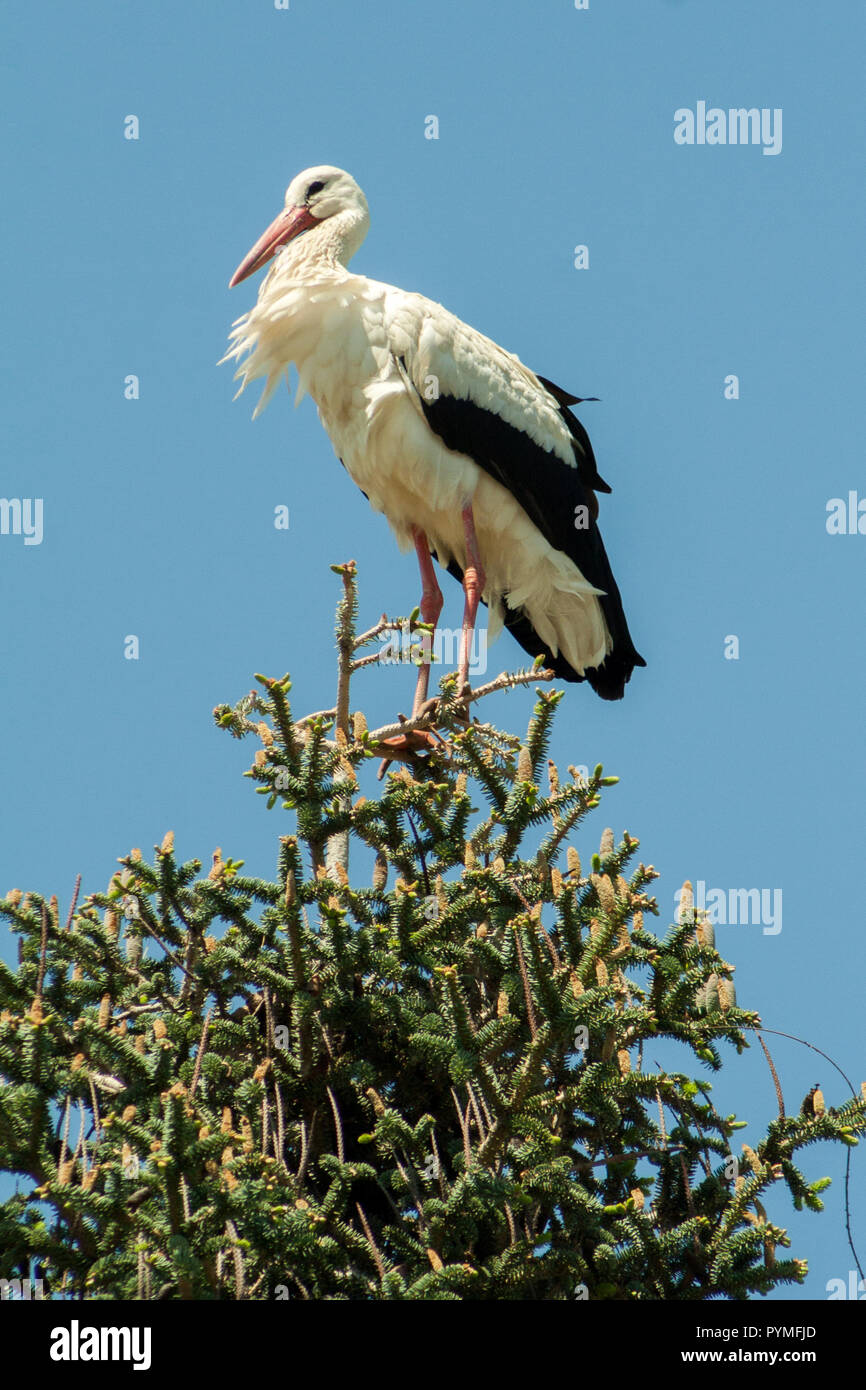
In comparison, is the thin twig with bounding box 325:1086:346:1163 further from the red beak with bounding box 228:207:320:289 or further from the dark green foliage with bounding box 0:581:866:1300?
the red beak with bounding box 228:207:320:289

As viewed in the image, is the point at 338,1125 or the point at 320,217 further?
the point at 320,217

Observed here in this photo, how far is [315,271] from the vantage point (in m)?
8.98

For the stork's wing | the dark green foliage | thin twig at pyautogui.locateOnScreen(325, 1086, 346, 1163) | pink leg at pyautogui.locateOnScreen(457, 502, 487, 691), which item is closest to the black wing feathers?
the stork's wing

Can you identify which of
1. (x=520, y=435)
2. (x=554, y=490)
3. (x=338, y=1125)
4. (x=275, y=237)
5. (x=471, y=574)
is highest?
(x=275, y=237)

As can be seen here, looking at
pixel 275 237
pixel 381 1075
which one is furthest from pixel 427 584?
pixel 381 1075

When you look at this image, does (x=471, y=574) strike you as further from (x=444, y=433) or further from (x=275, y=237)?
(x=275, y=237)

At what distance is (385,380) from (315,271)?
82 cm

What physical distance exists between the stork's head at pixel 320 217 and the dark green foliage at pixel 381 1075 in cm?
418

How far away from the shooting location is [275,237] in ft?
31.0

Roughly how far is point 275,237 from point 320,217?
10.9 inches

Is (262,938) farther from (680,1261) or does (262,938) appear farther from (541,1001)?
(680,1261)

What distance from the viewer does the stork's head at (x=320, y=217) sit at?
935 centimetres
